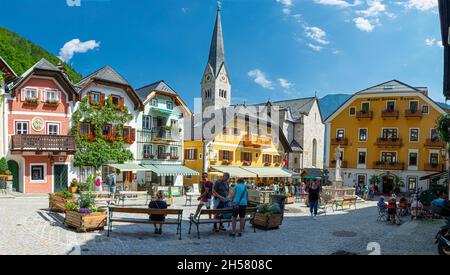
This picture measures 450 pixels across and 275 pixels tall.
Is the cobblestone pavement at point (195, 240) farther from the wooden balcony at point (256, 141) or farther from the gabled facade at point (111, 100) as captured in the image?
the wooden balcony at point (256, 141)

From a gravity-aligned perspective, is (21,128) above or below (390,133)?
below

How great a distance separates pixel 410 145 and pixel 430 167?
10.2 feet

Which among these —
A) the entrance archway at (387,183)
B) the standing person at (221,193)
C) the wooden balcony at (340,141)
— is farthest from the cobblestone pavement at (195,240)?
the wooden balcony at (340,141)

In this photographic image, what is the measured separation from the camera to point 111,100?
28.6m

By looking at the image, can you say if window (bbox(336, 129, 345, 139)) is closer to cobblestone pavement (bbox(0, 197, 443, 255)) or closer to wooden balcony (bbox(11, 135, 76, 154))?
cobblestone pavement (bbox(0, 197, 443, 255))

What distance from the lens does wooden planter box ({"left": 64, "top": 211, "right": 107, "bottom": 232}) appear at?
33.3 ft

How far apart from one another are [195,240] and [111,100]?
21.7 metres

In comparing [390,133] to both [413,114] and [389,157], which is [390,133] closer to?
[389,157]

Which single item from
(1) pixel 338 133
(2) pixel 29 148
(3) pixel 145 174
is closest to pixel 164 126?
(3) pixel 145 174

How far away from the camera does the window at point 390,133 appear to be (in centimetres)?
3906

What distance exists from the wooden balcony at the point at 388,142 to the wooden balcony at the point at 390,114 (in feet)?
8.39

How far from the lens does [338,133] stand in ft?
140

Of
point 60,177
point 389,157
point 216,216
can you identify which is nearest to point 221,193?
point 216,216
